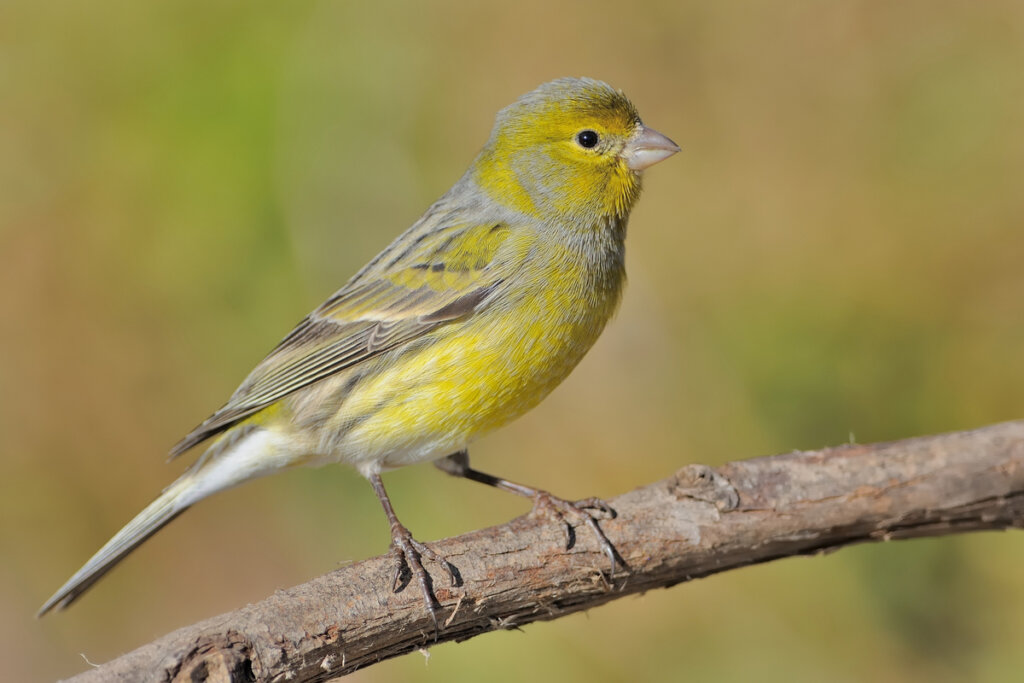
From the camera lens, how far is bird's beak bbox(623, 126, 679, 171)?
445 centimetres

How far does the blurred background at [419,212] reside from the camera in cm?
565

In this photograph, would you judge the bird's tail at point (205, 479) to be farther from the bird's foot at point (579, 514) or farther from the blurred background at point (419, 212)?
the blurred background at point (419, 212)

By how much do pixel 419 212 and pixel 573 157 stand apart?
2.13 metres

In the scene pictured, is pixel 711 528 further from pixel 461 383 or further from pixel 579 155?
pixel 579 155

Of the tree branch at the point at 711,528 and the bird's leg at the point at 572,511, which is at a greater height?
the bird's leg at the point at 572,511

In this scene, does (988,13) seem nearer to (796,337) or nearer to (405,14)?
(796,337)

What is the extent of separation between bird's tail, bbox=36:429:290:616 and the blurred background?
1.37 m

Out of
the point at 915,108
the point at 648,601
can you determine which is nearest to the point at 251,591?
the point at 648,601

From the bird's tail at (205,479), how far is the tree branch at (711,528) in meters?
1.01

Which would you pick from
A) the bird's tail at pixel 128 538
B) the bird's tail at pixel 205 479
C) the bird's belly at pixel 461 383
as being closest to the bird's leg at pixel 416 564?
the bird's belly at pixel 461 383

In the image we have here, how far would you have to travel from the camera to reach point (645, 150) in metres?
4.47

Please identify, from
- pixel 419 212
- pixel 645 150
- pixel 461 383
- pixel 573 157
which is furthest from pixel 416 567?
pixel 419 212

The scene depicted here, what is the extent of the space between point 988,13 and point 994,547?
3.25 metres

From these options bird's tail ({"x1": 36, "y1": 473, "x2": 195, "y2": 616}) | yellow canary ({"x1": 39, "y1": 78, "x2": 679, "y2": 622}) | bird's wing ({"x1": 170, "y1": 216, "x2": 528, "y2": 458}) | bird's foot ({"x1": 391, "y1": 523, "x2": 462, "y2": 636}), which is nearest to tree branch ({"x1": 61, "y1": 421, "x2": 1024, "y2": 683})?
bird's foot ({"x1": 391, "y1": 523, "x2": 462, "y2": 636})
